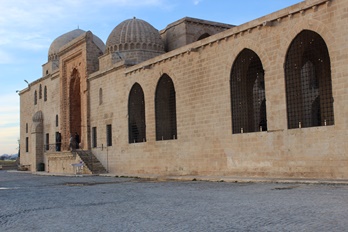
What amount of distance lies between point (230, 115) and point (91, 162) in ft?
35.0

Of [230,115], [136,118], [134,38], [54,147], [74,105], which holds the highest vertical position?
[134,38]

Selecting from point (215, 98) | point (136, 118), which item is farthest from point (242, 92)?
point (136, 118)

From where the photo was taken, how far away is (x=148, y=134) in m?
19.4

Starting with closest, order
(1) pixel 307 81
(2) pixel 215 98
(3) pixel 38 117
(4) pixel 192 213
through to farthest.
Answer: (4) pixel 192 213 < (2) pixel 215 98 < (1) pixel 307 81 < (3) pixel 38 117

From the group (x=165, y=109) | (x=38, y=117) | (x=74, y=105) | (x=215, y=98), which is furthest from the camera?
(x=38, y=117)

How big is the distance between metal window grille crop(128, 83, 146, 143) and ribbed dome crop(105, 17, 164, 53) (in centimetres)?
330

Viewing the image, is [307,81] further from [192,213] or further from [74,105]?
[74,105]

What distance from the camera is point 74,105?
27.6m

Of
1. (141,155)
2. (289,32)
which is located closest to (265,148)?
(289,32)

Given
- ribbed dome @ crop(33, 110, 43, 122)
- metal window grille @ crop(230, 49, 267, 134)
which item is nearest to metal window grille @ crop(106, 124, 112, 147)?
metal window grille @ crop(230, 49, 267, 134)

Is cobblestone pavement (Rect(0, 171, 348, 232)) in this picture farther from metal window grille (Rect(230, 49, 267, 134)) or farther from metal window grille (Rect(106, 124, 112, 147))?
metal window grille (Rect(106, 124, 112, 147))

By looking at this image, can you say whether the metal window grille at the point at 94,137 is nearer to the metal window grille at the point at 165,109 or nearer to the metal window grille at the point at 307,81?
the metal window grille at the point at 165,109

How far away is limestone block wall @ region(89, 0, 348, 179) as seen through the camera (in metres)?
11.6

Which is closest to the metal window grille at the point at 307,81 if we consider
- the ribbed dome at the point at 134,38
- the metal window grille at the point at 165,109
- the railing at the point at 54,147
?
the metal window grille at the point at 165,109
